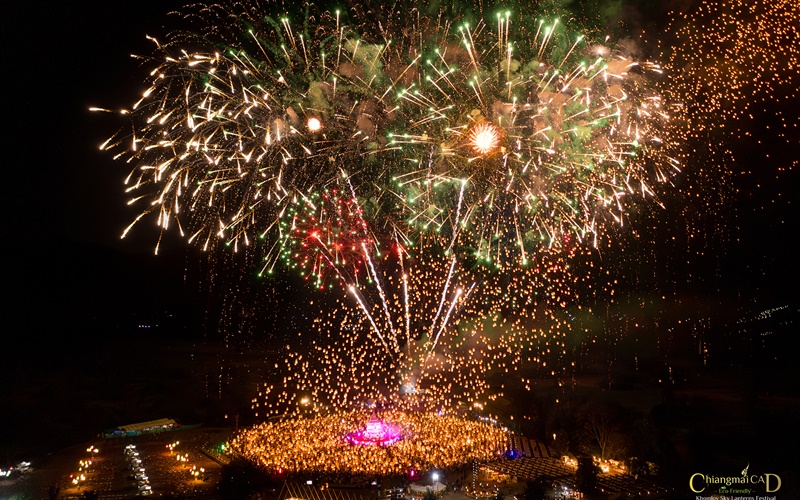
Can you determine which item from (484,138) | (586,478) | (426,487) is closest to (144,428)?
(426,487)

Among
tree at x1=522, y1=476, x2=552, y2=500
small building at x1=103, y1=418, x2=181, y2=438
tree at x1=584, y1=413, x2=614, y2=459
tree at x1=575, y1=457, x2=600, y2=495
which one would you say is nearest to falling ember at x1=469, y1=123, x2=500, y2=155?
tree at x1=522, y1=476, x2=552, y2=500

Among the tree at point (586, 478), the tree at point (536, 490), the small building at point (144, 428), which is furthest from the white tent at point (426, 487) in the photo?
the small building at point (144, 428)

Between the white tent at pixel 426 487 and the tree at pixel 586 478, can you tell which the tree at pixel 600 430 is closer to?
the tree at pixel 586 478


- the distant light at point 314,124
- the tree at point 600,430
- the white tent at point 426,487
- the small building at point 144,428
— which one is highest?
the distant light at point 314,124

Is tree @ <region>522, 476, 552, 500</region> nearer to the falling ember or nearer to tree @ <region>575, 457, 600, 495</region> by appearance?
tree @ <region>575, 457, 600, 495</region>

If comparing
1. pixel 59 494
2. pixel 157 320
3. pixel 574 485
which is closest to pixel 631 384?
pixel 574 485

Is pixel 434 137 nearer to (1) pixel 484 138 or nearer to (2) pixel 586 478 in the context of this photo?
(1) pixel 484 138

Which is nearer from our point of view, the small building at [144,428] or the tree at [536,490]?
the tree at [536,490]

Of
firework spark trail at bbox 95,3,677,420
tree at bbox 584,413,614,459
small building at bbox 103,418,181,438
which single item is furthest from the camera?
small building at bbox 103,418,181,438
